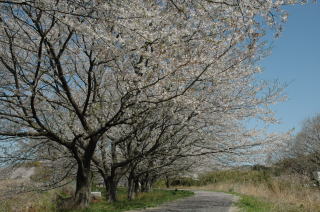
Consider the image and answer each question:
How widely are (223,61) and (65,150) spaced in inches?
298

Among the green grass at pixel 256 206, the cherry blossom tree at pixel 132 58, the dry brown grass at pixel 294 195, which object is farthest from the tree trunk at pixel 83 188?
the dry brown grass at pixel 294 195

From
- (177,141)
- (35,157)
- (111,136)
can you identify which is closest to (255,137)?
(177,141)

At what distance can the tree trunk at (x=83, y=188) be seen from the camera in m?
9.93

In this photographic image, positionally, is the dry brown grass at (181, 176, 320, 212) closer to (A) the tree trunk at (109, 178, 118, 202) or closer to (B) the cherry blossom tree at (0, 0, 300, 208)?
(B) the cherry blossom tree at (0, 0, 300, 208)

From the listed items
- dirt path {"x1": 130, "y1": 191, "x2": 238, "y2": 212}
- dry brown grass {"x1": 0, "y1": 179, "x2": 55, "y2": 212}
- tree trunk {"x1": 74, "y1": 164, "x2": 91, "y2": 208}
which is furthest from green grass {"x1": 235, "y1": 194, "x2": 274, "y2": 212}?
dry brown grass {"x1": 0, "y1": 179, "x2": 55, "y2": 212}

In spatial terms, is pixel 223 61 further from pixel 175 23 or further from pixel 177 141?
pixel 177 141

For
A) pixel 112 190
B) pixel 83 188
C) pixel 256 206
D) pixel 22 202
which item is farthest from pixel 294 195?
pixel 22 202

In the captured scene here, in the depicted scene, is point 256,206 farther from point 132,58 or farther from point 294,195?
point 132,58

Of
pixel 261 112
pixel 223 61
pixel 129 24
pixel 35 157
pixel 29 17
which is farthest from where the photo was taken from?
pixel 35 157

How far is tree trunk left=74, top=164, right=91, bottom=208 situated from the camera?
391 inches

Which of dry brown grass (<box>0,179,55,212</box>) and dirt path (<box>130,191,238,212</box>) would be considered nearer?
dry brown grass (<box>0,179,55,212</box>)

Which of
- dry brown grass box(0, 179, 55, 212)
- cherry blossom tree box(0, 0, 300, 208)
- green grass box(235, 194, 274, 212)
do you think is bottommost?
green grass box(235, 194, 274, 212)

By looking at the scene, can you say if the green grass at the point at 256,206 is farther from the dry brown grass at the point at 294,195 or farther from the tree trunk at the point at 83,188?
the tree trunk at the point at 83,188

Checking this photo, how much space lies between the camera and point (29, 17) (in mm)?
7289
